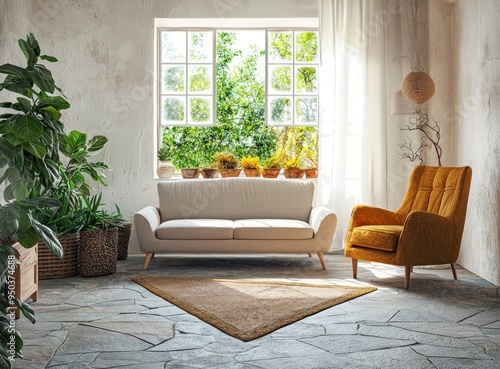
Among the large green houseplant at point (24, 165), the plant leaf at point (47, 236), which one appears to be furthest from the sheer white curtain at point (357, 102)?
the plant leaf at point (47, 236)

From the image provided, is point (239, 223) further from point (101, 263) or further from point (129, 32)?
point (129, 32)

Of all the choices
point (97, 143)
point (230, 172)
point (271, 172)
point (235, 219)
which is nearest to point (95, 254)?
point (97, 143)

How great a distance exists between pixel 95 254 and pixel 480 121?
3413mm

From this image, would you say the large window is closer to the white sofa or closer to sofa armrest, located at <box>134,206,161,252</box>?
the white sofa

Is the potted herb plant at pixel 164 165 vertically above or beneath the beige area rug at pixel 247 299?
above

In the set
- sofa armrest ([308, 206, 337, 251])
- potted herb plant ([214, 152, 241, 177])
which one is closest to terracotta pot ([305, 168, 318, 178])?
potted herb plant ([214, 152, 241, 177])

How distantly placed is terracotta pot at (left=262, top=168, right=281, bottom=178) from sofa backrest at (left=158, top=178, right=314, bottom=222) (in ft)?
1.40

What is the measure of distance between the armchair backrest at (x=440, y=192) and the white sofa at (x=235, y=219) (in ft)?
2.35

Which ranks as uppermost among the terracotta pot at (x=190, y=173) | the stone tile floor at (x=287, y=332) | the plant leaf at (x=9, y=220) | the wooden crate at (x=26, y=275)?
the terracotta pot at (x=190, y=173)

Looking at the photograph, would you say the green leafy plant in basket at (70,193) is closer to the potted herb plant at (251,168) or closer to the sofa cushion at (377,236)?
the potted herb plant at (251,168)

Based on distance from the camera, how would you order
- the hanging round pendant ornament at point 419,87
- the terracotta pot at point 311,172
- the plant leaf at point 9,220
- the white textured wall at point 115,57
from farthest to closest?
the terracotta pot at point 311,172, the white textured wall at point 115,57, the hanging round pendant ornament at point 419,87, the plant leaf at point 9,220

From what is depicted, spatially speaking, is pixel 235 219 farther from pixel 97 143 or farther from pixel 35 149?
pixel 35 149

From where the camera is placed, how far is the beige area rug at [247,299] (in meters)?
3.74

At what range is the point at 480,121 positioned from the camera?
534 centimetres
